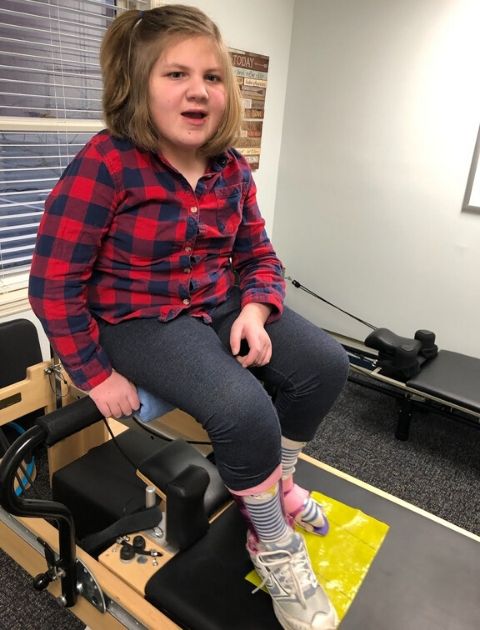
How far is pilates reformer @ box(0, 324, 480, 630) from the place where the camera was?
954 mm

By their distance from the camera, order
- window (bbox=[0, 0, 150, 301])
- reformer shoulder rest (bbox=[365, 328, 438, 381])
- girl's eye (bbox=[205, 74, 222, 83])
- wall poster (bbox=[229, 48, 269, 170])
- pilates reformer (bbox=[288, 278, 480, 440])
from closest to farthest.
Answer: girl's eye (bbox=[205, 74, 222, 83])
window (bbox=[0, 0, 150, 301])
pilates reformer (bbox=[288, 278, 480, 440])
reformer shoulder rest (bbox=[365, 328, 438, 381])
wall poster (bbox=[229, 48, 269, 170])

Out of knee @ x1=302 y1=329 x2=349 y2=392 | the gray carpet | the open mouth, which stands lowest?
the gray carpet

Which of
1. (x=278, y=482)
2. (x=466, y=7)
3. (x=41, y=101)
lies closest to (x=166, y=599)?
(x=278, y=482)

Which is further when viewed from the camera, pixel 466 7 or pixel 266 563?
pixel 466 7

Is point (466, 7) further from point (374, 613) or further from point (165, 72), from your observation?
point (374, 613)

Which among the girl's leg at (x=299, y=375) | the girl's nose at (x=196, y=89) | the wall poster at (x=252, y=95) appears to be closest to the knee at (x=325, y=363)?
the girl's leg at (x=299, y=375)

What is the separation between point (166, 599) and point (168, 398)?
44cm

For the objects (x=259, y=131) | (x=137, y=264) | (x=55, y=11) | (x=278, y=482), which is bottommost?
(x=278, y=482)

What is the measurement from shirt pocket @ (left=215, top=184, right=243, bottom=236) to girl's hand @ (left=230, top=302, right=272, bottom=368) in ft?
0.67

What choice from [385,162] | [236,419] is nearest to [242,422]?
[236,419]

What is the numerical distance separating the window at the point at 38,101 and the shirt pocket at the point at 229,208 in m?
1.07

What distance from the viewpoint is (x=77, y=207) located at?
0.87m

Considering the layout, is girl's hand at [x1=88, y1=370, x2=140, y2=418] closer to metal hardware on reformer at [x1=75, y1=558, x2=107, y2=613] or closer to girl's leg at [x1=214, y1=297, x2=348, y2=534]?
girl's leg at [x1=214, y1=297, x2=348, y2=534]

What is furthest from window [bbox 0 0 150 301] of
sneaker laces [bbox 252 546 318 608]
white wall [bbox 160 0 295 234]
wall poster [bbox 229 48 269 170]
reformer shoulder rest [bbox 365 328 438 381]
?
reformer shoulder rest [bbox 365 328 438 381]
